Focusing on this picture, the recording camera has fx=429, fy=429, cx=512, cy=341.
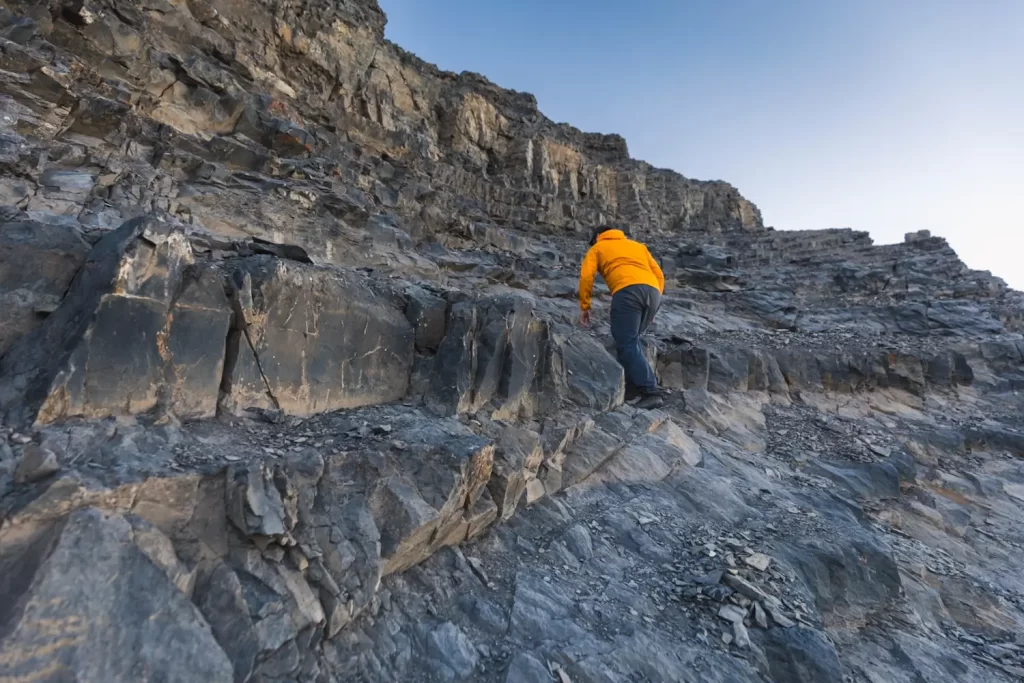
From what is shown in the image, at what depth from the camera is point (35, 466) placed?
2381mm


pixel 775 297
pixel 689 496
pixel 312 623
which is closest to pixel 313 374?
pixel 312 623

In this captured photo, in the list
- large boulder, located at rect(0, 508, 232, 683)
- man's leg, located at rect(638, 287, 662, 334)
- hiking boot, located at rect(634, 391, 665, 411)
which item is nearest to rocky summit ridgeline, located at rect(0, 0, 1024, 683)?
large boulder, located at rect(0, 508, 232, 683)

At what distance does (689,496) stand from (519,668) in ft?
10.2

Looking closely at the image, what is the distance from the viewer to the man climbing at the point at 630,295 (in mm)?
6711

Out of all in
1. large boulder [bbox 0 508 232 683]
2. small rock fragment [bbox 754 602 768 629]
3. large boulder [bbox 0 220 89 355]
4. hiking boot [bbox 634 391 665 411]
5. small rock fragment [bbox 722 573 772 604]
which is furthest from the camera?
hiking boot [bbox 634 391 665 411]

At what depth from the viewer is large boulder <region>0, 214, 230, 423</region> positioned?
2951mm

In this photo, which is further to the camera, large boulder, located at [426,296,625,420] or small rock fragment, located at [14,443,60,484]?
large boulder, located at [426,296,625,420]

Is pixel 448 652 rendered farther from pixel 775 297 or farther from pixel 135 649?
pixel 775 297

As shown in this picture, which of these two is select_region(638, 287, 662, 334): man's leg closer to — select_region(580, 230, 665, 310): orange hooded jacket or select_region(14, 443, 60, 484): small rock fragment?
select_region(580, 230, 665, 310): orange hooded jacket

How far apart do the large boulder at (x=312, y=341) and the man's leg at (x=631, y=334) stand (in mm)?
3377

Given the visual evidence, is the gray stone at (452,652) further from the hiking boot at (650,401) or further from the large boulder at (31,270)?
the hiking boot at (650,401)

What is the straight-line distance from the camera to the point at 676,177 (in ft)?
115

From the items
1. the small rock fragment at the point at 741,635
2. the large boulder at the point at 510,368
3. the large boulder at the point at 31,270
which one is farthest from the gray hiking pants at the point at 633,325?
the large boulder at the point at 31,270

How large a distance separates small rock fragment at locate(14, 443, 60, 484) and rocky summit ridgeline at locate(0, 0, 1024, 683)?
0.07 ft
